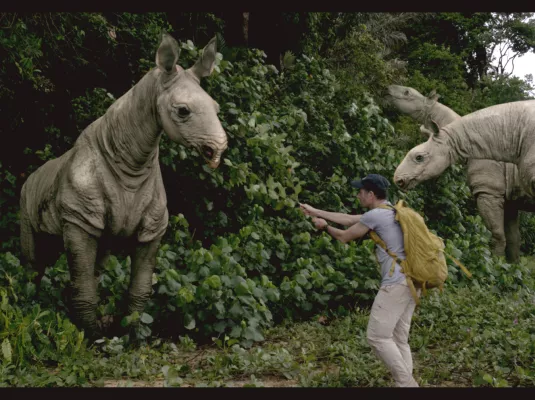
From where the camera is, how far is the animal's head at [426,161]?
850 centimetres

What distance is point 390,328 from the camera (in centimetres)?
448

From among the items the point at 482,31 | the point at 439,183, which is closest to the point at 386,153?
the point at 439,183

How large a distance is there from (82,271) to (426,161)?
5.10 m

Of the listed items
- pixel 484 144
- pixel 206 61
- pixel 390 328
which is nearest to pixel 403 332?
pixel 390 328

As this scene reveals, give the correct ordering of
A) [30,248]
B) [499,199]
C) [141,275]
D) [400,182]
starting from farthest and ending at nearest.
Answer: [499,199] → [400,182] → [30,248] → [141,275]

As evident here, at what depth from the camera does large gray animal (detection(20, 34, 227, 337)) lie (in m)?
4.91

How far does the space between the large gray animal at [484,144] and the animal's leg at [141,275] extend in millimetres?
4021

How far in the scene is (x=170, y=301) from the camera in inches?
239

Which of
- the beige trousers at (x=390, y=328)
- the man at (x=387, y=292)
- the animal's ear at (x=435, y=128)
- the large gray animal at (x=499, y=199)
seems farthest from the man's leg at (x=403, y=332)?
the large gray animal at (x=499, y=199)

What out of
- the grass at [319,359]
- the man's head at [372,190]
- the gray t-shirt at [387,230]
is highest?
the man's head at [372,190]

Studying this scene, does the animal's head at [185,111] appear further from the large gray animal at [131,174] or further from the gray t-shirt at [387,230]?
the gray t-shirt at [387,230]

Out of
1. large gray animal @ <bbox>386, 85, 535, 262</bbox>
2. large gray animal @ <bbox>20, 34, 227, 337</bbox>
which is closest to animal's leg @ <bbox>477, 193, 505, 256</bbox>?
large gray animal @ <bbox>386, 85, 535, 262</bbox>

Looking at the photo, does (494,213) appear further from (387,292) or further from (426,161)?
(387,292)

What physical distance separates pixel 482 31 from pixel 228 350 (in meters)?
26.5
